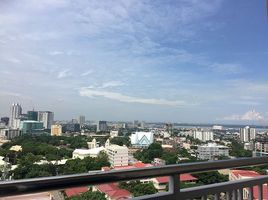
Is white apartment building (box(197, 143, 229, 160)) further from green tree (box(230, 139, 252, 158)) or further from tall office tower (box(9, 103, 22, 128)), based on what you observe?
tall office tower (box(9, 103, 22, 128))

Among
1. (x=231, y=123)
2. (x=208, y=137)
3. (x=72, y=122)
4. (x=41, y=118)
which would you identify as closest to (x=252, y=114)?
Result: (x=231, y=123)

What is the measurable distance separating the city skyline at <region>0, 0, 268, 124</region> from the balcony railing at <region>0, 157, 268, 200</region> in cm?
145

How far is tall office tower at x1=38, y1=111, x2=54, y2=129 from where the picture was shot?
10.1 feet

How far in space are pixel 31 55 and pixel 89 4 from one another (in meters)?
0.90

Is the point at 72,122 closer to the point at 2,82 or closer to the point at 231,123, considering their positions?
the point at 2,82

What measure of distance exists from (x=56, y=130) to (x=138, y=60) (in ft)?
6.48

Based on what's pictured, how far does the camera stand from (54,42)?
3377mm

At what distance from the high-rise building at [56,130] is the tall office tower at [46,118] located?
46 mm

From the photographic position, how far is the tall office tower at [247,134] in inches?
131

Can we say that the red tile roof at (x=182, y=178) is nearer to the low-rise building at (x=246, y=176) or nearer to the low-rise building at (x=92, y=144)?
the low-rise building at (x=246, y=176)

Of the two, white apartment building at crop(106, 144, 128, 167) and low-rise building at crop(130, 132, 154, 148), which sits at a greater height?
low-rise building at crop(130, 132, 154, 148)

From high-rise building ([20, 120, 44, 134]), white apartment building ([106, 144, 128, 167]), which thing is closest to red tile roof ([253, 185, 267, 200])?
white apartment building ([106, 144, 128, 167])

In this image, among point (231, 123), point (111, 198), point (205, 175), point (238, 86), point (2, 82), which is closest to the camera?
point (111, 198)

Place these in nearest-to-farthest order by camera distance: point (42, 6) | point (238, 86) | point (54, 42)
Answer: point (42, 6), point (54, 42), point (238, 86)
